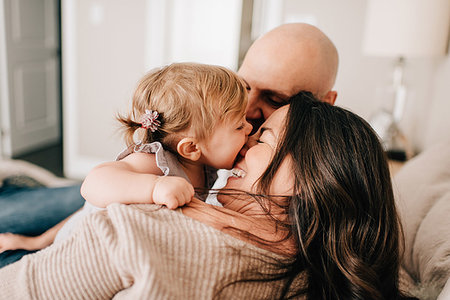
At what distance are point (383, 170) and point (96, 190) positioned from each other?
612 millimetres

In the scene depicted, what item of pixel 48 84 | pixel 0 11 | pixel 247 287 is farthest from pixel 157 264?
pixel 48 84

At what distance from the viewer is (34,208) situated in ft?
4.75

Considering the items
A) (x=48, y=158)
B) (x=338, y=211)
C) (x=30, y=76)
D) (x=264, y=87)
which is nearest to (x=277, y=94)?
(x=264, y=87)

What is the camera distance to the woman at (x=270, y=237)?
0.64 m

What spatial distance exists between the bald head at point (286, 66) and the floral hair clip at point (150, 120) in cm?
36

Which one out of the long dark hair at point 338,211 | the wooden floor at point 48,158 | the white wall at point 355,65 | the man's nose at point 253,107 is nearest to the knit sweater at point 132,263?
the long dark hair at point 338,211

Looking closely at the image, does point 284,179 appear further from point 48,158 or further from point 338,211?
point 48,158

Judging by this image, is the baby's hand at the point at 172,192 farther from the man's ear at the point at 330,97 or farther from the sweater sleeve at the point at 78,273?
the man's ear at the point at 330,97

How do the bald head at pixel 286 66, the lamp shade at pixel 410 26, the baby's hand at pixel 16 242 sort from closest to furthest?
the bald head at pixel 286 66, the baby's hand at pixel 16 242, the lamp shade at pixel 410 26

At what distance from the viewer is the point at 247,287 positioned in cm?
70

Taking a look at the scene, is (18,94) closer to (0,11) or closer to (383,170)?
(0,11)

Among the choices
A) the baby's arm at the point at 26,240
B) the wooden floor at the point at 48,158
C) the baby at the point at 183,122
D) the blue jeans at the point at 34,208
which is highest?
the baby at the point at 183,122

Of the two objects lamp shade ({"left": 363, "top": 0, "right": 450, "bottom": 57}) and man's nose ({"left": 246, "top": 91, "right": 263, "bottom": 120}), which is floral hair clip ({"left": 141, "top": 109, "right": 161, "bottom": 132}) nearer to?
man's nose ({"left": 246, "top": 91, "right": 263, "bottom": 120})

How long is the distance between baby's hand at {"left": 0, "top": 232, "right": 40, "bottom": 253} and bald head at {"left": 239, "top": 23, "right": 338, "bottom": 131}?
85 centimetres
